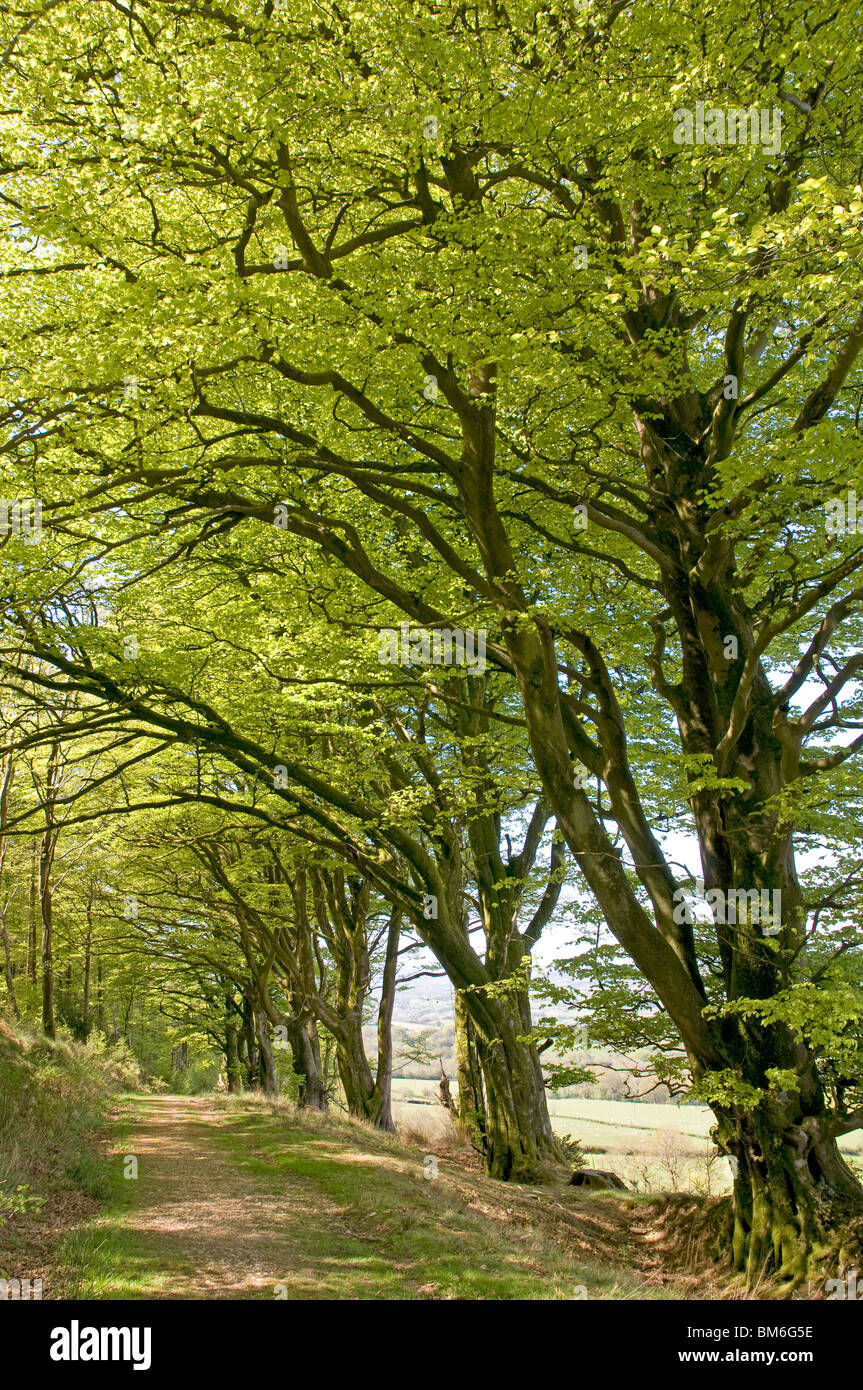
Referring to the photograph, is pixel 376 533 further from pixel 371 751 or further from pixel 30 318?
pixel 30 318

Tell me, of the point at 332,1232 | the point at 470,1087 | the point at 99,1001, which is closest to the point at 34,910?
the point at 99,1001

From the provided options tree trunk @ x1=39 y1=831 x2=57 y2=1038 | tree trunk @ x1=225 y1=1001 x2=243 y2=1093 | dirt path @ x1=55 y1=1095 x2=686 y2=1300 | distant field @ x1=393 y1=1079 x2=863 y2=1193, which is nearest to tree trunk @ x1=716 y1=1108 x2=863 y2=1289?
dirt path @ x1=55 y1=1095 x2=686 y2=1300

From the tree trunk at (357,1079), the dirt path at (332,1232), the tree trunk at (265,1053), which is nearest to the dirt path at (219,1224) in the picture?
the dirt path at (332,1232)

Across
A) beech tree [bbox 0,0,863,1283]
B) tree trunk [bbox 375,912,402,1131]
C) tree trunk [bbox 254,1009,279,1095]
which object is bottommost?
tree trunk [bbox 254,1009,279,1095]

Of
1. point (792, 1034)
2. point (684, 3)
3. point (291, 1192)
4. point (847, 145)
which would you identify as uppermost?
point (684, 3)

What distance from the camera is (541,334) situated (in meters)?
6.50

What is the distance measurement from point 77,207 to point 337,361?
2.35 meters

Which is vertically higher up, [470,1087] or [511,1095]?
[511,1095]

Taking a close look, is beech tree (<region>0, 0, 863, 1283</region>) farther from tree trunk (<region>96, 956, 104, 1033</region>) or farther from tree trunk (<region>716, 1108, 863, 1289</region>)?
tree trunk (<region>96, 956, 104, 1033</region>)

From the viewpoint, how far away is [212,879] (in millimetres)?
22594

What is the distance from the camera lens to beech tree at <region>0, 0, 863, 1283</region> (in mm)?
6668

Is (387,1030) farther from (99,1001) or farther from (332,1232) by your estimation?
(99,1001)

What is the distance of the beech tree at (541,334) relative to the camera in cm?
667

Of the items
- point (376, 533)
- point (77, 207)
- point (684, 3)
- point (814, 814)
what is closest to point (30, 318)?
point (77, 207)
